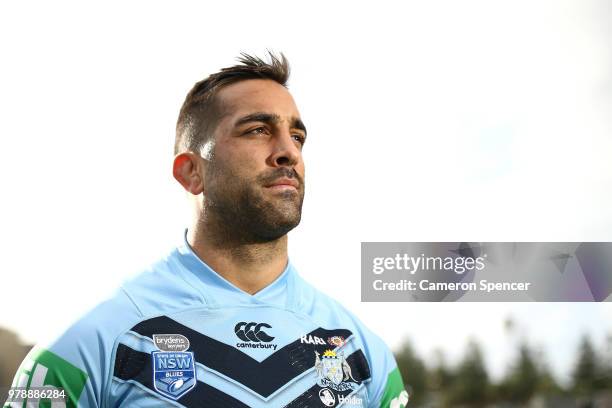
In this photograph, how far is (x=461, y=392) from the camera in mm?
18125

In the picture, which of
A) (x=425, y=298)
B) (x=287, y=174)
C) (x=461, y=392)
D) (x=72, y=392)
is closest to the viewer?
(x=72, y=392)

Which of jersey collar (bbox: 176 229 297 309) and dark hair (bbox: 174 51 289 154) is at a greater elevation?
dark hair (bbox: 174 51 289 154)

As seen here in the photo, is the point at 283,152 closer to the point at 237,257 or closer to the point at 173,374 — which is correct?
the point at 237,257

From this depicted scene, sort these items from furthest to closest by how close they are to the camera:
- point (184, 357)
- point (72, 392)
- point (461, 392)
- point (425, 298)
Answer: point (461, 392)
point (425, 298)
point (184, 357)
point (72, 392)

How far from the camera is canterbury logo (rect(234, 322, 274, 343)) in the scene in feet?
10.8

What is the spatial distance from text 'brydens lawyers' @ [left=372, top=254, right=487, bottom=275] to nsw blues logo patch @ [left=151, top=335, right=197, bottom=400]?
1.78 metres

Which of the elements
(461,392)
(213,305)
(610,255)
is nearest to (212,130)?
(213,305)

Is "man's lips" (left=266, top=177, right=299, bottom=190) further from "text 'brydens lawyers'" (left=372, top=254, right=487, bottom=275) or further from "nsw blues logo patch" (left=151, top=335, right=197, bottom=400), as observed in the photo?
"text 'brydens lawyers'" (left=372, top=254, right=487, bottom=275)

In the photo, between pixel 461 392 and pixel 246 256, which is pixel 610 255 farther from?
pixel 461 392

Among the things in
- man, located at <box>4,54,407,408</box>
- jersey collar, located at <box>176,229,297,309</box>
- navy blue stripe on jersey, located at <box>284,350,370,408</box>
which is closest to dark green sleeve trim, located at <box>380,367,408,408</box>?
man, located at <box>4,54,407,408</box>

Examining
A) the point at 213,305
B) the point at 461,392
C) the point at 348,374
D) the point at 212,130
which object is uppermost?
the point at 212,130

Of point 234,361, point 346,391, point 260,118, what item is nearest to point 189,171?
point 260,118

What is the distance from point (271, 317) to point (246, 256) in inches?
13.2

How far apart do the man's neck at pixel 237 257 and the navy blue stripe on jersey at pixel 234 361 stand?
0.35 metres
